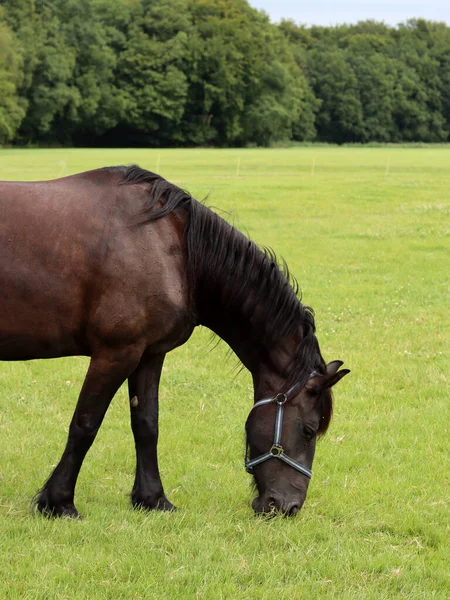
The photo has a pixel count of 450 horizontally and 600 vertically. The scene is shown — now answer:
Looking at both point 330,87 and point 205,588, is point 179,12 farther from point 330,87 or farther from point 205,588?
point 205,588

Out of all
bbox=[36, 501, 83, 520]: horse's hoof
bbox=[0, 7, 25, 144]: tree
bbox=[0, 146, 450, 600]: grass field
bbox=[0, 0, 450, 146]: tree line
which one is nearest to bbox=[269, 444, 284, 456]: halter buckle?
bbox=[0, 146, 450, 600]: grass field

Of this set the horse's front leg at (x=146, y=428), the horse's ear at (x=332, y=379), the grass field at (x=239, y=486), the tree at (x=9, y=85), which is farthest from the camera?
the tree at (x=9, y=85)

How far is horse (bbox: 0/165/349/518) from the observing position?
4.38 m

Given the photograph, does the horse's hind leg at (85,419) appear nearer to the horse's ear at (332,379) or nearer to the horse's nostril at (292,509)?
the horse's ear at (332,379)

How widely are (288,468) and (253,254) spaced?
1306mm

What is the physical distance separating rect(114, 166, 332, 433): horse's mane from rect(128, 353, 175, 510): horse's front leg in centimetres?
60

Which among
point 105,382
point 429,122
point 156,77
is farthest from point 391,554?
point 429,122

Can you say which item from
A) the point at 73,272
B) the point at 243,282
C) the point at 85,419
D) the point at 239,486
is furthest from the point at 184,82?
the point at 85,419

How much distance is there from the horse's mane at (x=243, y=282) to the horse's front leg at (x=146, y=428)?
597 millimetres

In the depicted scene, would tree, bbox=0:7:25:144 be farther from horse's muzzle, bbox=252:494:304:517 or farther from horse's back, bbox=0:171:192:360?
horse's muzzle, bbox=252:494:304:517

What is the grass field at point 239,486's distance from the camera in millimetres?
3863

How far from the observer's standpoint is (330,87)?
364 feet

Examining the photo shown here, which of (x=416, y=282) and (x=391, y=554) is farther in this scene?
(x=416, y=282)

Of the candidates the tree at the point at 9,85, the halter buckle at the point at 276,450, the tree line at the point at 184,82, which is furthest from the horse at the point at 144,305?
the tree line at the point at 184,82
